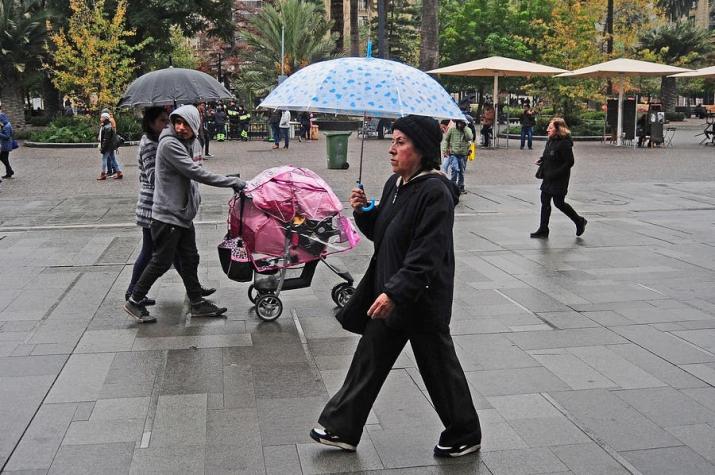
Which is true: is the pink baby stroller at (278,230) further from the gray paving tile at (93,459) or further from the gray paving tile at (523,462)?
the gray paving tile at (523,462)

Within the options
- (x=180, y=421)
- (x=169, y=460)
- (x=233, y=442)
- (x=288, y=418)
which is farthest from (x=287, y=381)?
(x=169, y=460)

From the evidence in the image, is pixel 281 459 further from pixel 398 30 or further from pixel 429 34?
pixel 398 30

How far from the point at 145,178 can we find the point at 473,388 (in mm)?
3492

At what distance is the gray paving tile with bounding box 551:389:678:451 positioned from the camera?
446 cm

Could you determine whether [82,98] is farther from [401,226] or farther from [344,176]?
[401,226]

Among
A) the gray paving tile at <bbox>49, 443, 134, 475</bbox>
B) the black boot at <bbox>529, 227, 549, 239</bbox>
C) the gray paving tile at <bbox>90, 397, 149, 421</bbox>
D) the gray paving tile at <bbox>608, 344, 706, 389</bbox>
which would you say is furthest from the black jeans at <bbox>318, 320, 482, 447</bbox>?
the black boot at <bbox>529, 227, 549, 239</bbox>

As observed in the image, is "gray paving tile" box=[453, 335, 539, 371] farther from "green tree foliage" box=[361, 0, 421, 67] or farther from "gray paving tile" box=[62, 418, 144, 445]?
Answer: "green tree foliage" box=[361, 0, 421, 67]

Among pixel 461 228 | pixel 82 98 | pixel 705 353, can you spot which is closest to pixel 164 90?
pixel 461 228

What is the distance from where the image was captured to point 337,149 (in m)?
19.9

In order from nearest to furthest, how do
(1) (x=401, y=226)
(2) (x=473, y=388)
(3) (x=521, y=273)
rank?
(1) (x=401, y=226)
(2) (x=473, y=388)
(3) (x=521, y=273)

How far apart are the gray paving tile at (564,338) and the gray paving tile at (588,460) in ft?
5.81

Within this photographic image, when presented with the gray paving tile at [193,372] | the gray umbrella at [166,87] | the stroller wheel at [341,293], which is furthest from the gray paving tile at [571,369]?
the gray umbrella at [166,87]

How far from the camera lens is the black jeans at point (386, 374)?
4.15 metres

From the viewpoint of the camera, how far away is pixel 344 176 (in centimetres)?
1847
